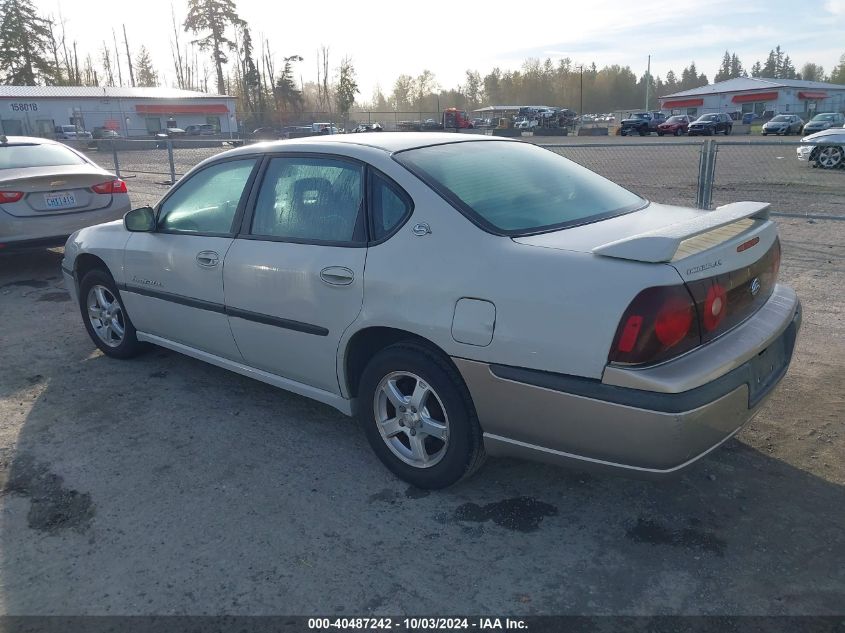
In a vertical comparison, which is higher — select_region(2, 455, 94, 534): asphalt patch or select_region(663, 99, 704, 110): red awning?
select_region(663, 99, 704, 110): red awning

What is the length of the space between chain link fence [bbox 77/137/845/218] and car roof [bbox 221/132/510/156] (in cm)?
376

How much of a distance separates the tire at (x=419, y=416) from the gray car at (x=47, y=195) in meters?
5.68

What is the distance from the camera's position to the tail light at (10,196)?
709cm

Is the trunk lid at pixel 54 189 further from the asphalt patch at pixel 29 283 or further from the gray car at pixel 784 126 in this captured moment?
the gray car at pixel 784 126

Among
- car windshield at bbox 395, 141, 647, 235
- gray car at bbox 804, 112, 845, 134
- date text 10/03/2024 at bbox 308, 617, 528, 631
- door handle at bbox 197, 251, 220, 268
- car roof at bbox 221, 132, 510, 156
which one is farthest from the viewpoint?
gray car at bbox 804, 112, 845, 134

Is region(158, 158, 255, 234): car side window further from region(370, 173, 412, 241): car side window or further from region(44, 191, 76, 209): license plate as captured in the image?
region(44, 191, 76, 209): license plate

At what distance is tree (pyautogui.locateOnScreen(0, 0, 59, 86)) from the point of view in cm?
6656

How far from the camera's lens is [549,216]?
10.3 ft

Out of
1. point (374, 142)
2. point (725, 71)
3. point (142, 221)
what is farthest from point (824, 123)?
point (725, 71)

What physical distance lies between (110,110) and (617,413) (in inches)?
2578

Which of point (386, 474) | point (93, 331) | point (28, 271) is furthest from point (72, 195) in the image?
point (386, 474)

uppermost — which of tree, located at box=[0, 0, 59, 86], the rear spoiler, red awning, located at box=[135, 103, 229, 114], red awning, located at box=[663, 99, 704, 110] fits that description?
tree, located at box=[0, 0, 59, 86]

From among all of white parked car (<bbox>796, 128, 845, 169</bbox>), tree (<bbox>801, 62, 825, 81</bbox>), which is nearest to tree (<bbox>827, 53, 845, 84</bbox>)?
tree (<bbox>801, 62, 825, 81</bbox>)

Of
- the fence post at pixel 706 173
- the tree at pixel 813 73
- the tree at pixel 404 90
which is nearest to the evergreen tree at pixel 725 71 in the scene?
the tree at pixel 813 73
